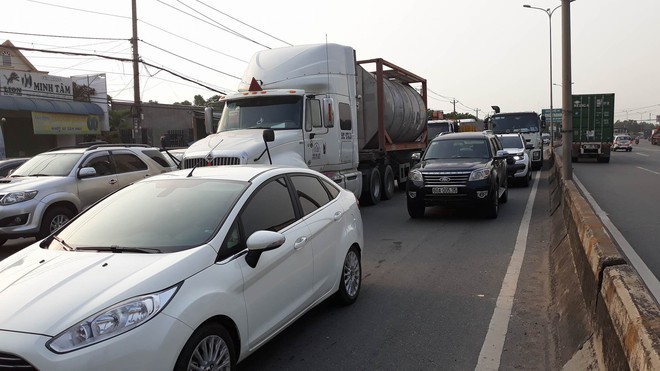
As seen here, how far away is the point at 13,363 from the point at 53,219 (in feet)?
22.9

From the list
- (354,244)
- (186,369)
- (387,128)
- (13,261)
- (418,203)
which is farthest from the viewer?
(387,128)

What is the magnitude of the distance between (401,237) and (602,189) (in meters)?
9.35

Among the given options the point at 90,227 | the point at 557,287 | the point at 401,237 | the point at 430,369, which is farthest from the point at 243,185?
the point at 401,237

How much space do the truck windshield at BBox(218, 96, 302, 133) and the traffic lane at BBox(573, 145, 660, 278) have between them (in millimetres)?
6380

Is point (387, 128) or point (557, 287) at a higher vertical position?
point (387, 128)

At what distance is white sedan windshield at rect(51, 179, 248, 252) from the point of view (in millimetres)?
3602

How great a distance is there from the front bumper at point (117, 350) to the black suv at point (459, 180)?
8.01 meters

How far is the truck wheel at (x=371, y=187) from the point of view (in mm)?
13434

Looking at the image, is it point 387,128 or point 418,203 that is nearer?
point 418,203

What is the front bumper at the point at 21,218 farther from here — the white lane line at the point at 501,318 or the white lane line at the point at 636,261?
the white lane line at the point at 636,261

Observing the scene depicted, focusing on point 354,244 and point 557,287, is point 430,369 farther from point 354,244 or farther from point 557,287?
point 557,287

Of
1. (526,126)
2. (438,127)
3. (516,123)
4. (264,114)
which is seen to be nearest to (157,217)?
(264,114)

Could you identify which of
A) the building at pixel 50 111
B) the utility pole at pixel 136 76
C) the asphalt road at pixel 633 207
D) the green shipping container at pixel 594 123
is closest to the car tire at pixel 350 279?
the asphalt road at pixel 633 207

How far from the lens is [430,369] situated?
3877 millimetres
